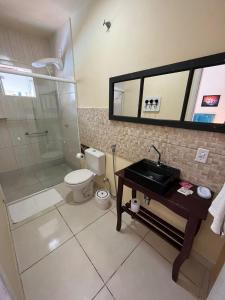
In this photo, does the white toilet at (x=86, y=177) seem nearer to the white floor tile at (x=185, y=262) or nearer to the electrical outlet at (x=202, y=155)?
the white floor tile at (x=185, y=262)

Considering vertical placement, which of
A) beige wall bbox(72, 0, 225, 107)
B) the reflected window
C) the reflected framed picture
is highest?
beige wall bbox(72, 0, 225, 107)

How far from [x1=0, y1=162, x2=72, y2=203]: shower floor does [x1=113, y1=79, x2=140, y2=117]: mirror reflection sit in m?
1.78

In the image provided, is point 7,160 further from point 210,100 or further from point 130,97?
point 210,100

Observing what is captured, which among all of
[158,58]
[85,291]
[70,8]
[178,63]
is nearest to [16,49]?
[70,8]

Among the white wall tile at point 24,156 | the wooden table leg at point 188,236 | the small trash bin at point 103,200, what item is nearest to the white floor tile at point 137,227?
the small trash bin at point 103,200

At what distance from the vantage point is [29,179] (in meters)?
2.45

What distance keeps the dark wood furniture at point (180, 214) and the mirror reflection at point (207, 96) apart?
1.89ft

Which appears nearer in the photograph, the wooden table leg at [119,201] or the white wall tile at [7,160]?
the wooden table leg at [119,201]

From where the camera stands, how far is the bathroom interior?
3.03ft

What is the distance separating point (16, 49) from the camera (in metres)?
2.16

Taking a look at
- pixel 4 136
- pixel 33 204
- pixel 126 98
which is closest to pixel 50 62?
pixel 4 136

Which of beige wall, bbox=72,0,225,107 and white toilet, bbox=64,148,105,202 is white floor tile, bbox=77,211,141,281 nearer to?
white toilet, bbox=64,148,105,202

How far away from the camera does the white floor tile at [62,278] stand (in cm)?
100

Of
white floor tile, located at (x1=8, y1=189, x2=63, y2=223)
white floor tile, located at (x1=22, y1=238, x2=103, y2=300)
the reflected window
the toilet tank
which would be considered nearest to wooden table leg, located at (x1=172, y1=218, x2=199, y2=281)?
white floor tile, located at (x1=22, y1=238, x2=103, y2=300)
